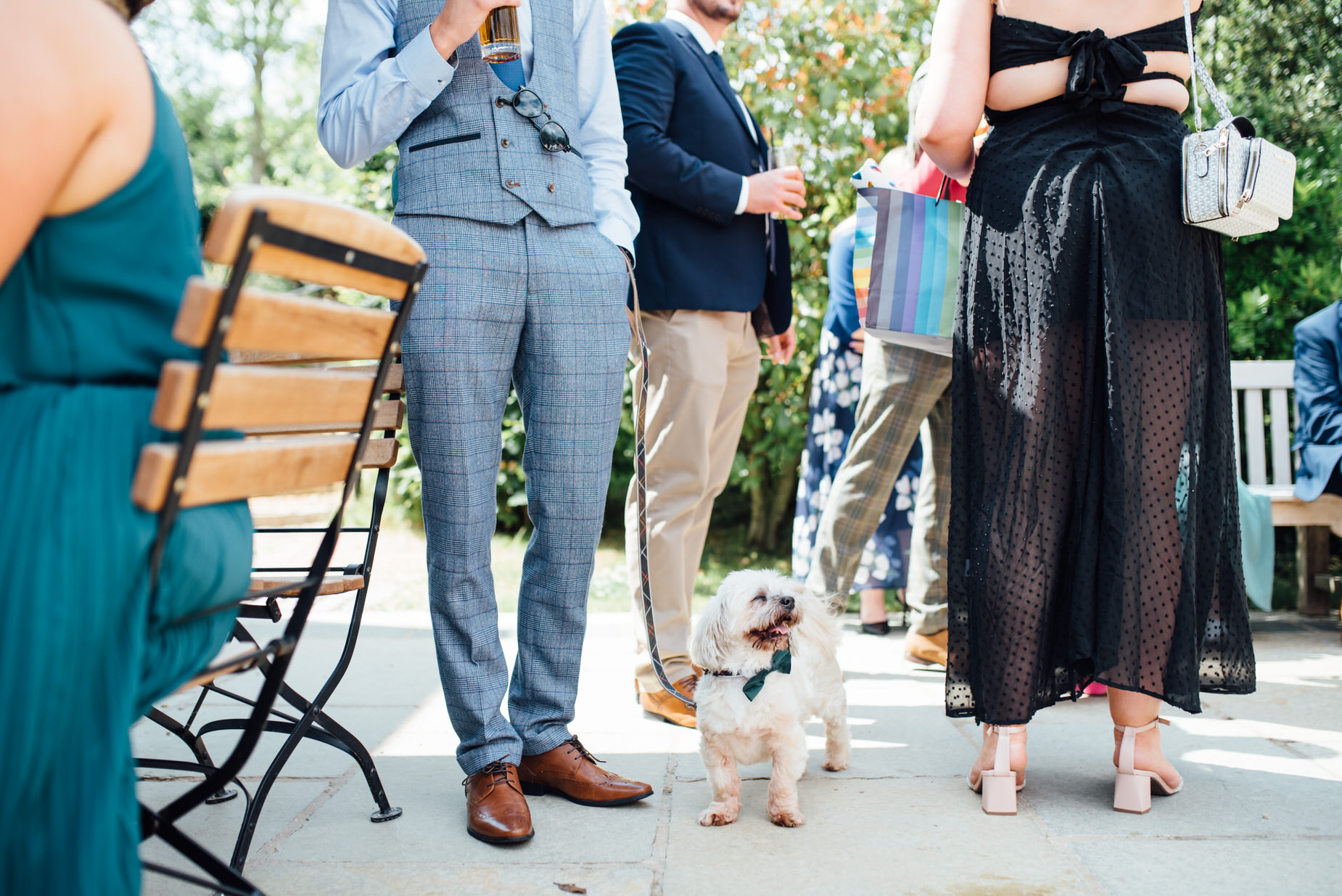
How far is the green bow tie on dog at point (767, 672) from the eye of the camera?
2254mm

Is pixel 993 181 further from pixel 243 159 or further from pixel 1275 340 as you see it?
pixel 243 159

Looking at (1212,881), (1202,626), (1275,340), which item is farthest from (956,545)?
(1275,340)

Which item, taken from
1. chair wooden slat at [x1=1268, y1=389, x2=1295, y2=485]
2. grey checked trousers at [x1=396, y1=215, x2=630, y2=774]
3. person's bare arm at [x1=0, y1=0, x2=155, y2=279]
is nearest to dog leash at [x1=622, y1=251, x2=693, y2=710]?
grey checked trousers at [x1=396, y1=215, x2=630, y2=774]

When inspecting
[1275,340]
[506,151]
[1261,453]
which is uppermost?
[1275,340]

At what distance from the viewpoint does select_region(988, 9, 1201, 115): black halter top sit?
2.15 metres

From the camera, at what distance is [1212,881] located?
6.11 ft

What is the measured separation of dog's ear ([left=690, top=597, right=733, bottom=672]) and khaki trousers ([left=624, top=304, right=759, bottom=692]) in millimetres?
644

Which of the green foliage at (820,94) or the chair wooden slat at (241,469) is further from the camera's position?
the green foliage at (820,94)

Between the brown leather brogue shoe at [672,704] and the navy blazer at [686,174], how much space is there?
1144mm

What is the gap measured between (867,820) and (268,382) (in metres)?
1.65

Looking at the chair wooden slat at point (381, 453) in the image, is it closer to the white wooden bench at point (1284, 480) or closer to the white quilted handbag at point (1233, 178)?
the white quilted handbag at point (1233, 178)

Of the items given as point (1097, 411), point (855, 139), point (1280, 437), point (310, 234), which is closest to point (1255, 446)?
point (1280, 437)

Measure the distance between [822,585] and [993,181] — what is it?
195 centimetres

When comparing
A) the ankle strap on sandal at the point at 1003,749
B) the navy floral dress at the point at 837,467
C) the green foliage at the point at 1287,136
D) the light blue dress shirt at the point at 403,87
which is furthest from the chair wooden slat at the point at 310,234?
the green foliage at the point at 1287,136
